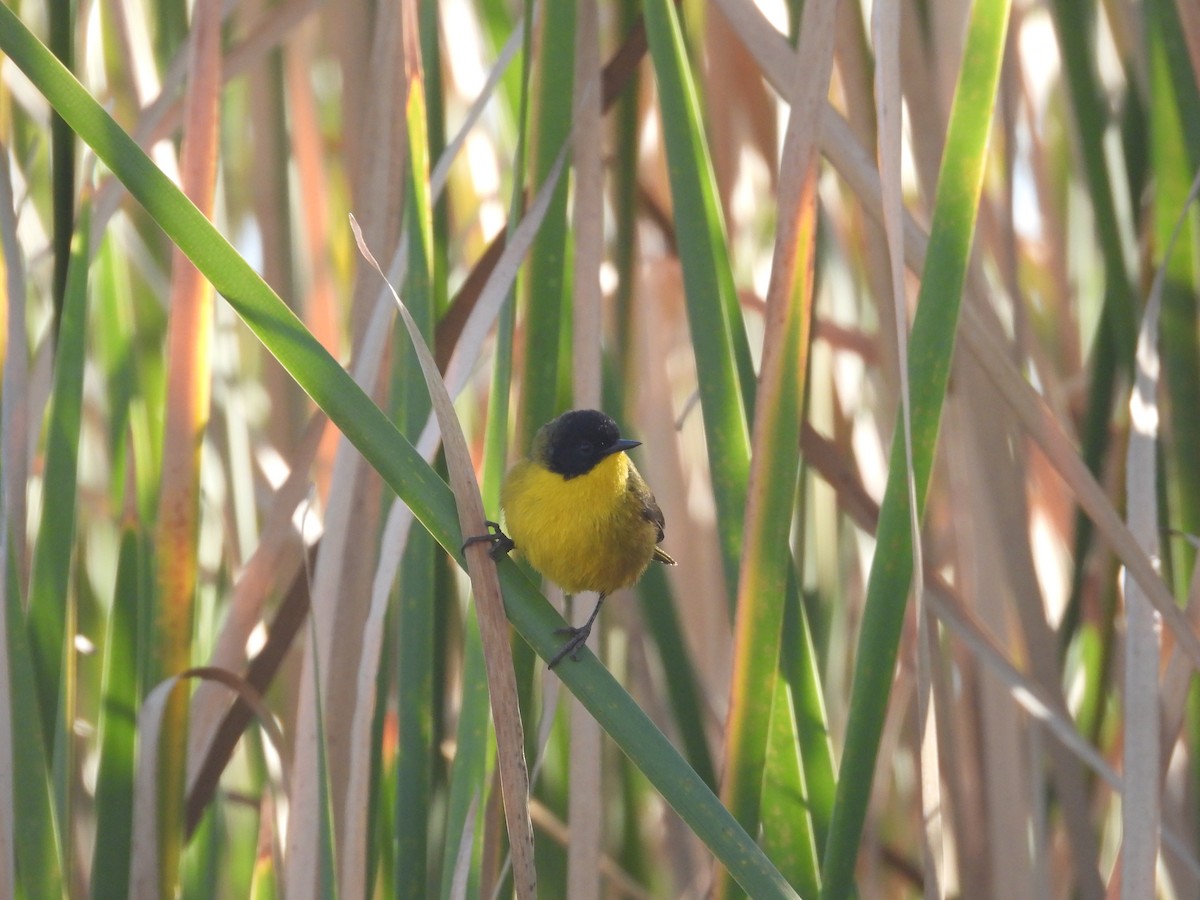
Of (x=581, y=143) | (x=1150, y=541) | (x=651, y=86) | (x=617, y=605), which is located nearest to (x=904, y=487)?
(x=1150, y=541)

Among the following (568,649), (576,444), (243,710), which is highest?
(576,444)

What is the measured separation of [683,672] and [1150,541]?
73 centimetres

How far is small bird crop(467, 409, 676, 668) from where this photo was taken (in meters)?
1.86

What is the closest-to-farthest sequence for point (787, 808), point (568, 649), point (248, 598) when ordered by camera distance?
point (568, 649) → point (787, 808) → point (248, 598)

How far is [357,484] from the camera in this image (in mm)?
1751

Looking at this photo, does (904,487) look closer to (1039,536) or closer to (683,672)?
(683,672)

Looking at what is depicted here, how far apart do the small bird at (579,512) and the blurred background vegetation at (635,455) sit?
0.39ft

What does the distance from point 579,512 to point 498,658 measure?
0.69m

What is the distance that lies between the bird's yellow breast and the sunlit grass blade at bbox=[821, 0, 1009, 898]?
612mm

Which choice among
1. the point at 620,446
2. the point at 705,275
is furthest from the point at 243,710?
the point at 705,275

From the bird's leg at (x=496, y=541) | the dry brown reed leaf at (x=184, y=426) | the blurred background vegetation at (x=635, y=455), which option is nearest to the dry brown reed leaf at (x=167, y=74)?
the blurred background vegetation at (x=635, y=455)

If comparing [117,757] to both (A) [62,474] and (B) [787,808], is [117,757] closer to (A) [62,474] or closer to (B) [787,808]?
(A) [62,474]

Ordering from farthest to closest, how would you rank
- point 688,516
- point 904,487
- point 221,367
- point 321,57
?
1. point 321,57
2. point 688,516
3. point 221,367
4. point 904,487

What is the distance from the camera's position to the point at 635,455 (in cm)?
286
